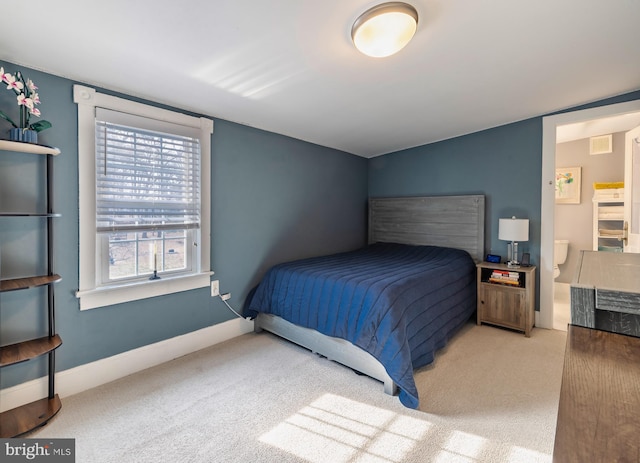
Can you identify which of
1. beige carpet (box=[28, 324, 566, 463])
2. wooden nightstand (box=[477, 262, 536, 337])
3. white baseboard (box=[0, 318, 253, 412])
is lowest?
beige carpet (box=[28, 324, 566, 463])

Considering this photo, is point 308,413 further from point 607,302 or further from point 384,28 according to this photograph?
point 384,28

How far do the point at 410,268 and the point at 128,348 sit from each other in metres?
2.37

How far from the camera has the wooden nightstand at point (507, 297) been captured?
2996 millimetres

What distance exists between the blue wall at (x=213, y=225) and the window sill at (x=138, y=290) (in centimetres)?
5

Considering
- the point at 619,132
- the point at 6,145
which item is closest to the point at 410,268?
the point at 6,145

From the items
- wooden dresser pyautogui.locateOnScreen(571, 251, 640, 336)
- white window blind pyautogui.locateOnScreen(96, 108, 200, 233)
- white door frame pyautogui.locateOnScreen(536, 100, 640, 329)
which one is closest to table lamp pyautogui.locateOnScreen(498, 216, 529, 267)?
white door frame pyautogui.locateOnScreen(536, 100, 640, 329)

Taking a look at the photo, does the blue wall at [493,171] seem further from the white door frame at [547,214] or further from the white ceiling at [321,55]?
the white ceiling at [321,55]

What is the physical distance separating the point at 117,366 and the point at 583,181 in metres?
6.18

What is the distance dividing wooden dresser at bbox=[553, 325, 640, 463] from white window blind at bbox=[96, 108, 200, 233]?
2.51 meters

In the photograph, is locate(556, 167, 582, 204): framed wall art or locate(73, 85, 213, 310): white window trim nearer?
locate(73, 85, 213, 310): white window trim

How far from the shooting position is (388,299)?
6.84 feet

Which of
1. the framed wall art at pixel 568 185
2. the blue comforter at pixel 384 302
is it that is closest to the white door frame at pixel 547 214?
the blue comforter at pixel 384 302

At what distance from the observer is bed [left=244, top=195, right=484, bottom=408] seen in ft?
6.75

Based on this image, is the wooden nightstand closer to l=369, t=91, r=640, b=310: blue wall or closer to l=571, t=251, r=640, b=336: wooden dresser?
l=369, t=91, r=640, b=310: blue wall
